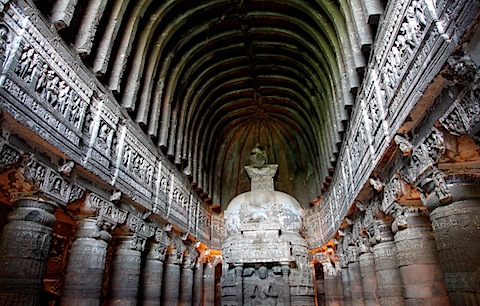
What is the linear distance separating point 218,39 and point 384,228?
860 centimetres

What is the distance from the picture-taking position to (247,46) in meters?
13.4

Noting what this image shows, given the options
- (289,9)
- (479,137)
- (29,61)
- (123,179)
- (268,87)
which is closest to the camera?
(479,137)

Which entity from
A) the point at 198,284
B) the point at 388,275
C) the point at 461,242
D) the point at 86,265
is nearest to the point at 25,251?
the point at 86,265

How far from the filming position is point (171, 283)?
12.0 m

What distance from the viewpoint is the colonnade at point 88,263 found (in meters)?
5.39

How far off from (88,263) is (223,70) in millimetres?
9755

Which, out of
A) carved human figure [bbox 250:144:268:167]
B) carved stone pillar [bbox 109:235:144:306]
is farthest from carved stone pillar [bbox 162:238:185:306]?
carved human figure [bbox 250:144:268:167]

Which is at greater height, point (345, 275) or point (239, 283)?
point (345, 275)

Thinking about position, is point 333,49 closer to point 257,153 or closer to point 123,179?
point 123,179

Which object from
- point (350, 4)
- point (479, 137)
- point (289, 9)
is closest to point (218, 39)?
point (289, 9)

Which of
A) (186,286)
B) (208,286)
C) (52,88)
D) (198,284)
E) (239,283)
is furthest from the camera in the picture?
(208,286)

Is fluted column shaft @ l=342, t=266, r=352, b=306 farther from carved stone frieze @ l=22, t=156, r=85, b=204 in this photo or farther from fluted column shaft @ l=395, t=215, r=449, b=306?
carved stone frieze @ l=22, t=156, r=85, b=204

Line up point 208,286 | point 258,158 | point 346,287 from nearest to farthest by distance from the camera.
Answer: point 346,287, point 208,286, point 258,158

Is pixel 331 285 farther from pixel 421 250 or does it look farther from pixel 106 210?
pixel 106 210
